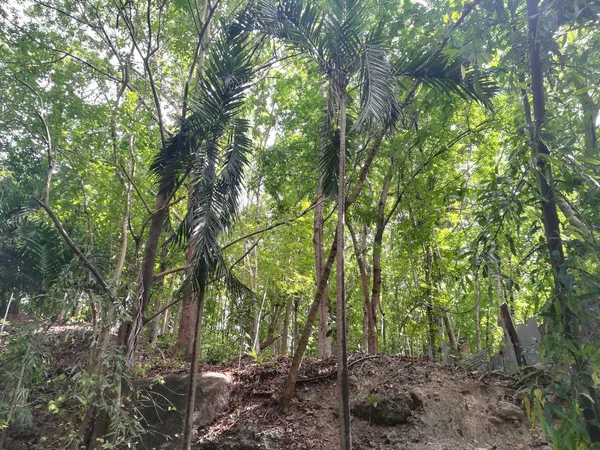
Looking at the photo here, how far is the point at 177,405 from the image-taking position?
623 centimetres

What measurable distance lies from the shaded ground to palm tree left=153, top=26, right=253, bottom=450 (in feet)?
4.92

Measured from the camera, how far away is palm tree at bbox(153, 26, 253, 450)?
4.80m

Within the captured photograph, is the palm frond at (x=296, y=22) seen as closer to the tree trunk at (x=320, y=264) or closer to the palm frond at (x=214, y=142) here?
the palm frond at (x=214, y=142)

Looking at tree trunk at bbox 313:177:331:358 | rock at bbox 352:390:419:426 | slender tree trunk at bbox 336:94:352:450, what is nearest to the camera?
slender tree trunk at bbox 336:94:352:450

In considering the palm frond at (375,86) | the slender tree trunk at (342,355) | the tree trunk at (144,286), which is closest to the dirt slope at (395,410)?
the slender tree trunk at (342,355)

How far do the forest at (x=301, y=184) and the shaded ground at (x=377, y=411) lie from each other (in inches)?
2.8

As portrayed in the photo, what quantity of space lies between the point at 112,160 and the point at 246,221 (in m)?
4.79

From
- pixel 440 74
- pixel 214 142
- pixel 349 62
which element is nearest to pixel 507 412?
pixel 440 74

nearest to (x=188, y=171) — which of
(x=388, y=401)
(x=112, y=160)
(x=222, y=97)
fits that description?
(x=222, y=97)

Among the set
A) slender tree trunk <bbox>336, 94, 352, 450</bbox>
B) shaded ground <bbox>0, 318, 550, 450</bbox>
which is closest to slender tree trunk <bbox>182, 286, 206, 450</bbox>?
shaded ground <bbox>0, 318, 550, 450</bbox>

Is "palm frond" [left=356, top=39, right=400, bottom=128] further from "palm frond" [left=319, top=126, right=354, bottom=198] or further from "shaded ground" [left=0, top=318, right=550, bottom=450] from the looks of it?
"shaded ground" [left=0, top=318, right=550, bottom=450]

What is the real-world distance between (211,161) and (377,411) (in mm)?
4135

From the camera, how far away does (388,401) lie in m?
5.30

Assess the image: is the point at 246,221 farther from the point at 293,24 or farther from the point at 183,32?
the point at 293,24
